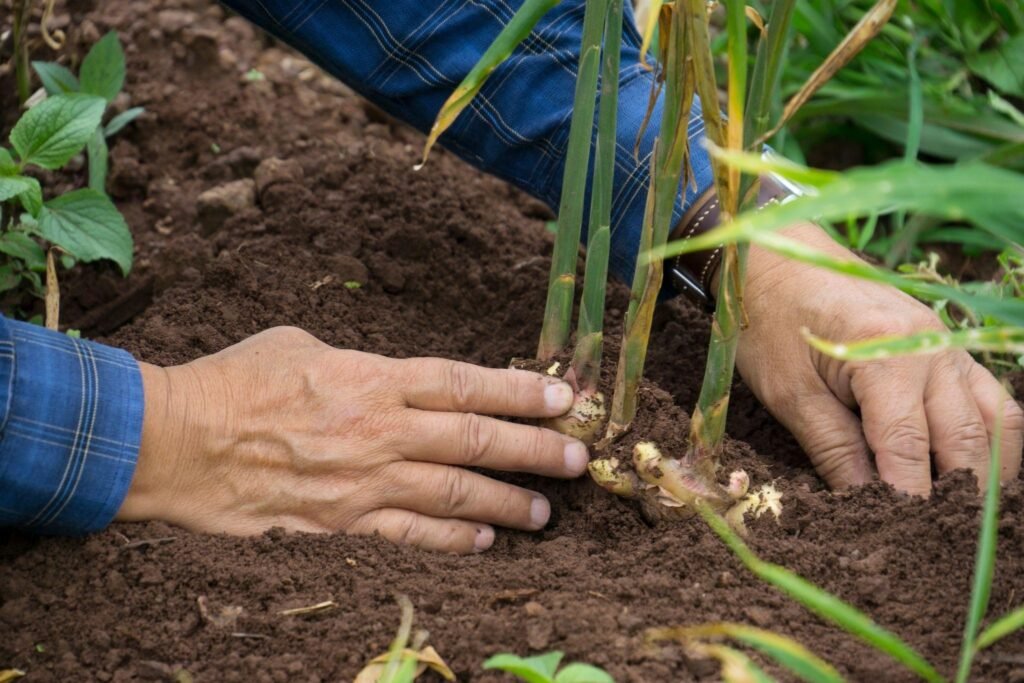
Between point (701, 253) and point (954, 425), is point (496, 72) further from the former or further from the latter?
point (954, 425)

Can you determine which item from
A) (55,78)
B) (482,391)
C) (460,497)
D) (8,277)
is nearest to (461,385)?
(482,391)

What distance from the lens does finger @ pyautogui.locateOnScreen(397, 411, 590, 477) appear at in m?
1.33

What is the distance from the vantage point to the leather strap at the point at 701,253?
63.7 inches

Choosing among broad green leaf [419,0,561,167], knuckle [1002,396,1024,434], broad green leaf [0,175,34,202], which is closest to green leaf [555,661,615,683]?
broad green leaf [419,0,561,167]

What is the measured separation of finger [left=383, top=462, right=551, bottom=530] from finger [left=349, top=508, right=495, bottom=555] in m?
0.01

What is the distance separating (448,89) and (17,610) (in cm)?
94

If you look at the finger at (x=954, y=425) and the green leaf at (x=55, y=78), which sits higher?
the green leaf at (x=55, y=78)

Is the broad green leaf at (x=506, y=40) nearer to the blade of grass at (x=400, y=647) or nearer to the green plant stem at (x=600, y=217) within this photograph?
the green plant stem at (x=600, y=217)

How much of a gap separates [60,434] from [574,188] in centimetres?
62

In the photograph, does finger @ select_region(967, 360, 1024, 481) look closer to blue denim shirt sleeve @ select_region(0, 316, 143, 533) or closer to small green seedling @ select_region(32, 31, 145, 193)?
blue denim shirt sleeve @ select_region(0, 316, 143, 533)

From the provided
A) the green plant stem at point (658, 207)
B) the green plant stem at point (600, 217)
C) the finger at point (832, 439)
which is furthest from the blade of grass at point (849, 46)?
the finger at point (832, 439)

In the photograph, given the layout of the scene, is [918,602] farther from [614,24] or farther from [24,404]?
[24,404]

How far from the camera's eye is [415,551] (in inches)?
51.1

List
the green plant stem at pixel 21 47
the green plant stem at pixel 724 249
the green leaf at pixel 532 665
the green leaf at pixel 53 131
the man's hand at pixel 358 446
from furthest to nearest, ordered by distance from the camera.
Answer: the green plant stem at pixel 21 47 → the green leaf at pixel 53 131 → the man's hand at pixel 358 446 → the green plant stem at pixel 724 249 → the green leaf at pixel 532 665
